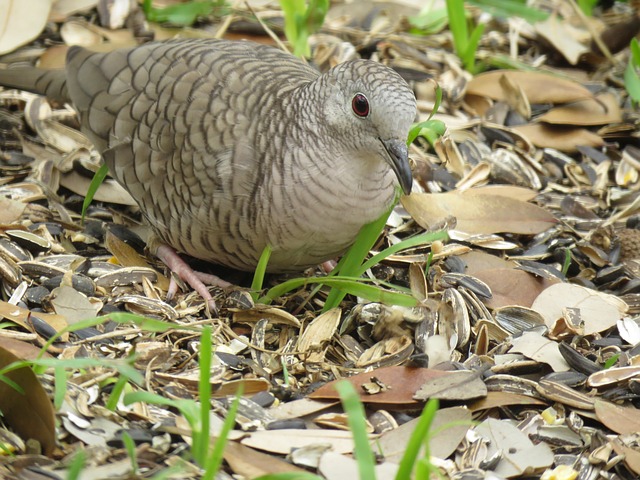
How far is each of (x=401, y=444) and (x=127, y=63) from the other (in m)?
2.19

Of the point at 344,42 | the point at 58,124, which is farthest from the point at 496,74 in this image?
the point at 58,124

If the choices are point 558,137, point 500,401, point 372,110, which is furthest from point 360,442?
point 558,137

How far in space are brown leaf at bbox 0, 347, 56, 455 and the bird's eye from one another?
4.89 feet

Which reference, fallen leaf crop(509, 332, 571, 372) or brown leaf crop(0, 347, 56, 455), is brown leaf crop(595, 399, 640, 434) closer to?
fallen leaf crop(509, 332, 571, 372)

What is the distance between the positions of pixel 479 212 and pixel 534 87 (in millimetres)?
1237

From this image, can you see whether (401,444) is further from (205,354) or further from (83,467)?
(83,467)

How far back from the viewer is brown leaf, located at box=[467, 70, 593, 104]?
539 centimetres

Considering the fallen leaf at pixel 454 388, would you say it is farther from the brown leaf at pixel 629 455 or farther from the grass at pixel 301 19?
the grass at pixel 301 19

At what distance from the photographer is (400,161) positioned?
138 inches

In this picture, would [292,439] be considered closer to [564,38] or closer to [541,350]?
[541,350]

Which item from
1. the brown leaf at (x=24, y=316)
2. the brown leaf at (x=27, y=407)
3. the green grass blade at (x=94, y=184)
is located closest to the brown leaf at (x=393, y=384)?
the brown leaf at (x=27, y=407)

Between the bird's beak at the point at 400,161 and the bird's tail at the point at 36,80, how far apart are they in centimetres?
197

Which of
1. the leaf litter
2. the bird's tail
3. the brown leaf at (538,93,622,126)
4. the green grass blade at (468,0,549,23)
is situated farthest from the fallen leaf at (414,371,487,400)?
the green grass blade at (468,0,549,23)

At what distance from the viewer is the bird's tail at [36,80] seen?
4.77 metres
